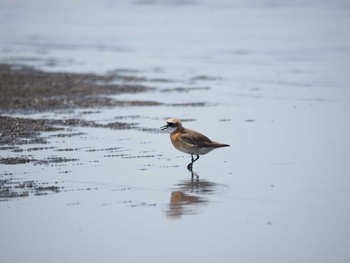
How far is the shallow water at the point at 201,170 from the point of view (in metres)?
8.49

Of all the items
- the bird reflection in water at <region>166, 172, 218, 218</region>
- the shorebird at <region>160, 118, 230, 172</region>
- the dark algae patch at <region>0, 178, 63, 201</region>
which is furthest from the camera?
the shorebird at <region>160, 118, 230, 172</region>

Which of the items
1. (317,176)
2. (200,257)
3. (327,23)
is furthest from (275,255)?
(327,23)

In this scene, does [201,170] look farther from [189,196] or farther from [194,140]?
[189,196]

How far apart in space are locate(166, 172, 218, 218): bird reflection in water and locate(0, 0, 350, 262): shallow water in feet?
0.05

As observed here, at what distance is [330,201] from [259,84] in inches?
397

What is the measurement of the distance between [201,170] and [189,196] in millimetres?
1594

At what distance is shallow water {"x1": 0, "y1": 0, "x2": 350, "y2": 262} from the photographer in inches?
334

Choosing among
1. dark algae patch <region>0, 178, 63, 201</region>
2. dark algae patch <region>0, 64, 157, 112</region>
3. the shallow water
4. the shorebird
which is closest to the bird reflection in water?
the shallow water

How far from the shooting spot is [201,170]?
11.9 m

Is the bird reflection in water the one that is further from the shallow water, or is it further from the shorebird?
the shorebird

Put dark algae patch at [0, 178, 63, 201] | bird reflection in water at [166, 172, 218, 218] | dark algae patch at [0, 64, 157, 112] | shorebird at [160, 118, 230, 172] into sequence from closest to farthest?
→ bird reflection in water at [166, 172, 218, 218] < dark algae patch at [0, 178, 63, 201] < shorebird at [160, 118, 230, 172] < dark algae patch at [0, 64, 157, 112]

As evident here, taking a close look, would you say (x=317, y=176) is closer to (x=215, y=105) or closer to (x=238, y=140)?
(x=238, y=140)

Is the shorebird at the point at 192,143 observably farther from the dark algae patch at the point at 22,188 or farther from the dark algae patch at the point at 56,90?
the dark algae patch at the point at 56,90

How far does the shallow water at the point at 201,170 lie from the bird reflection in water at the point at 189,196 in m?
0.02
